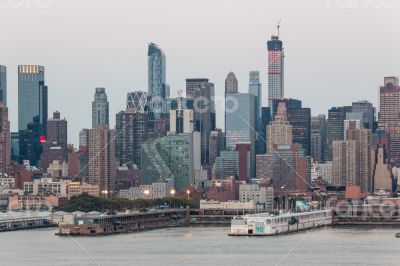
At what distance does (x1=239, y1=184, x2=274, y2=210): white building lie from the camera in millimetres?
128875

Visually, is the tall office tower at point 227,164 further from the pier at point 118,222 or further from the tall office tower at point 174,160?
the pier at point 118,222

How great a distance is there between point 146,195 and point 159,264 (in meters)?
72.2

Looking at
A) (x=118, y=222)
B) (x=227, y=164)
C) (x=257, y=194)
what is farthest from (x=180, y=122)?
(x=118, y=222)

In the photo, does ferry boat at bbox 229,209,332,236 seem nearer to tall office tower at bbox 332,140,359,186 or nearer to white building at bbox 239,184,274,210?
white building at bbox 239,184,274,210

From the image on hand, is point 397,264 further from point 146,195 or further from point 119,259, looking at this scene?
point 146,195

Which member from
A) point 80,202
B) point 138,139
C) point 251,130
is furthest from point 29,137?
point 80,202

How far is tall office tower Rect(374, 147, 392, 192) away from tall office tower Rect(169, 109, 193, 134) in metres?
19.3

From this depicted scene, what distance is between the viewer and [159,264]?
197 ft

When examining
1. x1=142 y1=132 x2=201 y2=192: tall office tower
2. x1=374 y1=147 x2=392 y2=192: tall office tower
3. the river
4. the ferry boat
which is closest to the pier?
the river

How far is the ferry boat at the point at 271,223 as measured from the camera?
266 ft

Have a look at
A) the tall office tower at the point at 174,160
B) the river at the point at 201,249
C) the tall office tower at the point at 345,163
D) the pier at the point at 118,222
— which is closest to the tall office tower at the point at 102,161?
the tall office tower at the point at 174,160

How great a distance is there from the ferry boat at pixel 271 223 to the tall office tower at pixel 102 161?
50.6 metres

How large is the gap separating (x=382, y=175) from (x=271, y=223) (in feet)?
241

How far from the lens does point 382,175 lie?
508 ft
